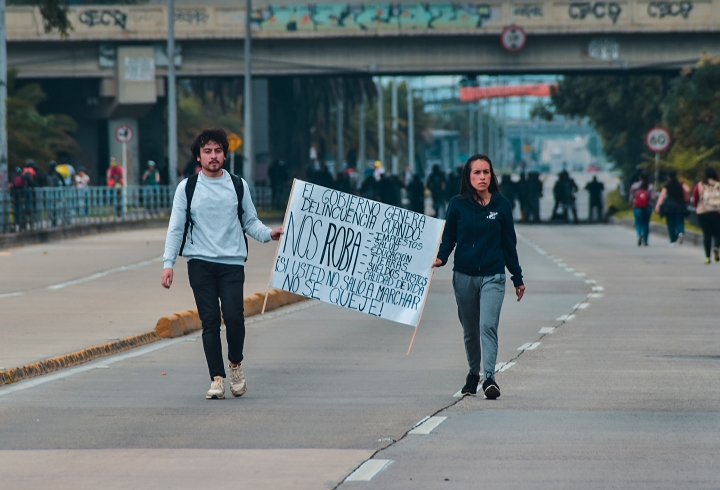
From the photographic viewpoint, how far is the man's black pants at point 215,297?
32.3 feet

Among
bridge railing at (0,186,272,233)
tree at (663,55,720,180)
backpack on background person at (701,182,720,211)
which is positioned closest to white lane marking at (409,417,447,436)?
backpack on background person at (701,182,720,211)

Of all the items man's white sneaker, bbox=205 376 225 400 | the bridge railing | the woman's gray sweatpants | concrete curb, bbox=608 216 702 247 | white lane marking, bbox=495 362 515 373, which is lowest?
concrete curb, bbox=608 216 702 247

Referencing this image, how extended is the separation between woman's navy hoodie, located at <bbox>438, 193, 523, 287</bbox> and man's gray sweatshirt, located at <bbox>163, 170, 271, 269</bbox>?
4.33ft

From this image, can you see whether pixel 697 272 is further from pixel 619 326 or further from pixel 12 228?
pixel 12 228

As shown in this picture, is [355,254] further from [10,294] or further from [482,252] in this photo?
[10,294]

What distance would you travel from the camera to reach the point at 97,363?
1212 centimetres

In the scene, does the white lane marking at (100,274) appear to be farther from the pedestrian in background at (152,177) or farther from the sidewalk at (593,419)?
the pedestrian in background at (152,177)

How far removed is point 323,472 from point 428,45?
139 feet

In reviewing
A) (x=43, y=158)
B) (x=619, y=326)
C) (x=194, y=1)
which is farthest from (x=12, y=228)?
(x=194, y=1)

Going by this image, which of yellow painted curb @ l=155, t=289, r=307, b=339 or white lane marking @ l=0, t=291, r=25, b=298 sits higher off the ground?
yellow painted curb @ l=155, t=289, r=307, b=339

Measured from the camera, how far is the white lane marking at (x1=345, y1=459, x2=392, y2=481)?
7.05 m

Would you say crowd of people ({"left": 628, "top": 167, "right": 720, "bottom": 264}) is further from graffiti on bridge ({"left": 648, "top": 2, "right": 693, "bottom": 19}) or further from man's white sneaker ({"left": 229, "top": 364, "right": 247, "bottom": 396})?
man's white sneaker ({"left": 229, "top": 364, "right": 247, "bottom": 396})

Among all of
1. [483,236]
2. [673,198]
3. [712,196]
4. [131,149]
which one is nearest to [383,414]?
[483,236]

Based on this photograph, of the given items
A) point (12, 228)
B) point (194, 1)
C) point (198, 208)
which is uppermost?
point (194, 1)
